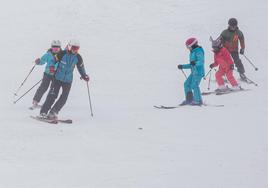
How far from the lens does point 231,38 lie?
16.6 m

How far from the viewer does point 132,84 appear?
55.5 ft

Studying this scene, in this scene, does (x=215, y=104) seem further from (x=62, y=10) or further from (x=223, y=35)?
(x=62, y=10)

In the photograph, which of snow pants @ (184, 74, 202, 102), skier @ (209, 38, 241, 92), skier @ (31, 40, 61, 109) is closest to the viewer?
skier @ (31, 40, 61, 109)

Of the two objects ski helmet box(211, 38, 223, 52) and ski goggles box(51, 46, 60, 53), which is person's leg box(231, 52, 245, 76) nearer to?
ski helmet box(211, 38, 223, 52)

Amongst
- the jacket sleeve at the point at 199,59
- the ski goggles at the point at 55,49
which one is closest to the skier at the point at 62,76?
the ski goggles at the point at 55,49

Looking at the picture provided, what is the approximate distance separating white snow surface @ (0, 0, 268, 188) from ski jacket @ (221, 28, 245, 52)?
3.95 ft

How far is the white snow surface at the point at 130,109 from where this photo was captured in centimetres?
805

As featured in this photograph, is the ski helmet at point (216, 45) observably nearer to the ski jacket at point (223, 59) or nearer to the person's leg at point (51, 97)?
the ski jacket at point (223, 59)

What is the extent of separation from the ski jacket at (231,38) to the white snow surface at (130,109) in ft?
3.95

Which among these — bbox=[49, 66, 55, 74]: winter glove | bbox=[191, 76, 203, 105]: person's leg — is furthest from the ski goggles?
bbox=[191, 76, 203, 105]: person's leg

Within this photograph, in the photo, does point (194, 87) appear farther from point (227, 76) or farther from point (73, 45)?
point (73, 45)

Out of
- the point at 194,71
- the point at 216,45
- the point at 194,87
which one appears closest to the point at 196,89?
the point at 194,87

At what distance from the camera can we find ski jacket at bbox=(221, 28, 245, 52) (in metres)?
16.6

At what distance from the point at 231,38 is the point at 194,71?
11.6ft
